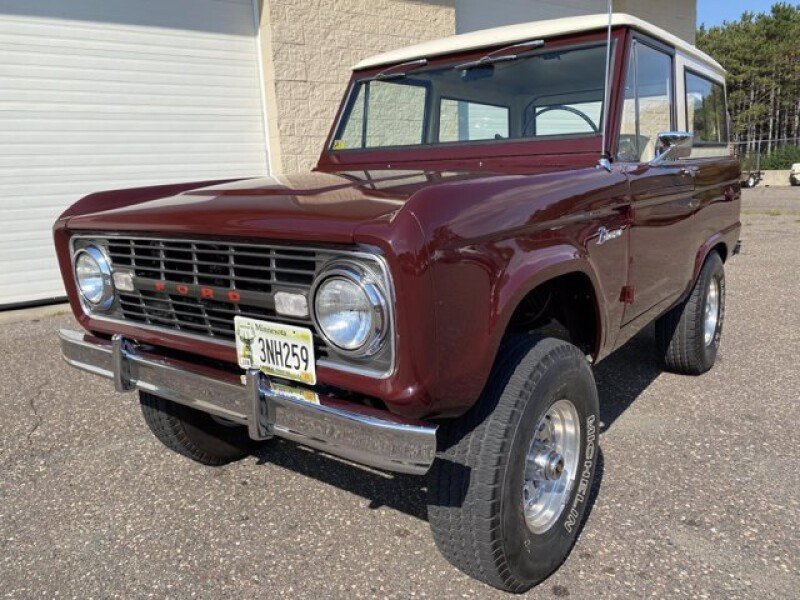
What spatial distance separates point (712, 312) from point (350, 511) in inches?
115

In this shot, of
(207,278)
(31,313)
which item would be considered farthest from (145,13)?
(207,278)

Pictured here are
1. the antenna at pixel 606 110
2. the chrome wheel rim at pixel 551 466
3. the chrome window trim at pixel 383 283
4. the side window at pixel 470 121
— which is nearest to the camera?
Answer: the chrome window trim at pixel 383 283

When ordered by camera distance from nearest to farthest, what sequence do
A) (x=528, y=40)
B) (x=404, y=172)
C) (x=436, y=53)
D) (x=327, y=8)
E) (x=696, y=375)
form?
1. (x=404, y=172)
2. (x=528, y=40)
3. (x=436, y=53)
4. (x=696, y=375)
5. (x=327, y=8)

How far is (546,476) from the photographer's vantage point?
7.34 ft

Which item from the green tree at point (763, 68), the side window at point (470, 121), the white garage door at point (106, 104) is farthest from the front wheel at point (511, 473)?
the green tree at point (763, 68)

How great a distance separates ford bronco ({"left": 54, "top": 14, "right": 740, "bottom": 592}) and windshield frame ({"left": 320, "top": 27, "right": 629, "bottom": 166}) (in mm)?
13

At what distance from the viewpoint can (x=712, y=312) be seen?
169 inches

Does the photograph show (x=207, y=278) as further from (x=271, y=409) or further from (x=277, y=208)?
(x=271, y=409)

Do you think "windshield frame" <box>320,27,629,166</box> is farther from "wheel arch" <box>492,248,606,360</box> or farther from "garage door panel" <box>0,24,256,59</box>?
"garage door panel" <box>0,24,256,59</box>

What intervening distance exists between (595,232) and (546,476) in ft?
2.96

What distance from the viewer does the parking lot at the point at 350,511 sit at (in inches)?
86.8

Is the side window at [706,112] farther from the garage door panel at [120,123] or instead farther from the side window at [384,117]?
the garage door panel at [120,123]

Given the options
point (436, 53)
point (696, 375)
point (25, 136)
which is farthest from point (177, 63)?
point (696, 375)

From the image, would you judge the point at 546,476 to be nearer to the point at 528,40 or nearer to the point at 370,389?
the point at 370,389
